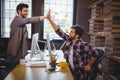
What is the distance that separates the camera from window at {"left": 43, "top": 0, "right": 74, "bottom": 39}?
5211 millimetres

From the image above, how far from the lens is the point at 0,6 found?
5.10 m

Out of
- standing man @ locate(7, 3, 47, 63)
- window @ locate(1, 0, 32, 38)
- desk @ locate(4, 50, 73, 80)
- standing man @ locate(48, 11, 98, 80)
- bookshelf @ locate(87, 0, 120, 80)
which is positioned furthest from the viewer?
window @ locate(1, 0, 32, 38)

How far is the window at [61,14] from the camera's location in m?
5.21

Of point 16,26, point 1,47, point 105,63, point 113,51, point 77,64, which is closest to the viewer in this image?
point 77,64

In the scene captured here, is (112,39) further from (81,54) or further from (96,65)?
(81,54)

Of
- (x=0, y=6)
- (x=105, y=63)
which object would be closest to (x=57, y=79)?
(x=105, y=63)

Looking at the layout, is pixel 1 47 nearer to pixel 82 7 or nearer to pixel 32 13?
pixel 32 13

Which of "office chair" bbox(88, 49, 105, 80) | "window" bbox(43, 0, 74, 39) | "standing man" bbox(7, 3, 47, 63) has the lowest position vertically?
"office chair" bbox(88, 49, 105, 80)

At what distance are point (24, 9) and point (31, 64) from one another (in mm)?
970

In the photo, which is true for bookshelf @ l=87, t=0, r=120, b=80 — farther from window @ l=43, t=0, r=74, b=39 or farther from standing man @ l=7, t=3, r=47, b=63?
window @ l=43, t=0, r=74, b=39

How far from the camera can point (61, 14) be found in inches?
206

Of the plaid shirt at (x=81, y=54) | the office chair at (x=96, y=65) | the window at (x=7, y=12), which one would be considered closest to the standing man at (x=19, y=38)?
the plaid shirt at (x=81, y=54)

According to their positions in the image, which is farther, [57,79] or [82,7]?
[82,7]

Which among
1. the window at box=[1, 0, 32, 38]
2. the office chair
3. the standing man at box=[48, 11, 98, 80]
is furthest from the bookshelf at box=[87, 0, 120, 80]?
the window at box=[1, 0, 32, 38]
